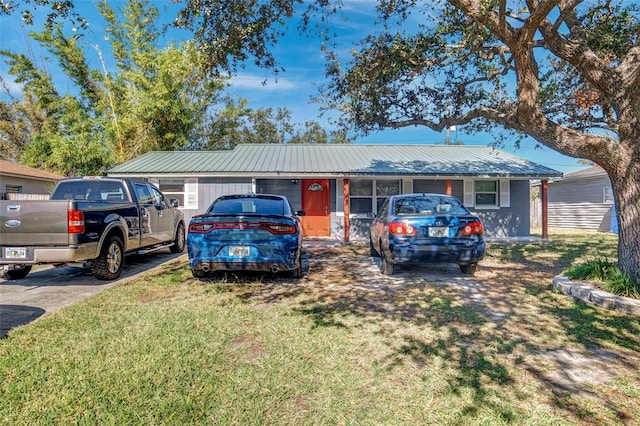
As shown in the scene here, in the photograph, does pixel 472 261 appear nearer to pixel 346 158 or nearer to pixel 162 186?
pixel 346 158

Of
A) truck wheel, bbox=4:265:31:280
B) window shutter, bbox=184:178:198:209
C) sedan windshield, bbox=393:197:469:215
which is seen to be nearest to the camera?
truck wheel, bbox=4:265:31:280

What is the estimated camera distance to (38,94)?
72.6ft

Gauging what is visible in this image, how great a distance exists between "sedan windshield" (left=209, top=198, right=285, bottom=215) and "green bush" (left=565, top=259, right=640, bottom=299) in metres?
5.12

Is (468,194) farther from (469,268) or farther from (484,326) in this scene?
(484,326)

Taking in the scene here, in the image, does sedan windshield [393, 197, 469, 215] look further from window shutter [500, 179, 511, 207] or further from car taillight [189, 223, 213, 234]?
window shutter [500, 179, 511, 207]

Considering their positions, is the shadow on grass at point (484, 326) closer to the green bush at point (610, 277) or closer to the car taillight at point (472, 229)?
the green bush at point (610, 277)

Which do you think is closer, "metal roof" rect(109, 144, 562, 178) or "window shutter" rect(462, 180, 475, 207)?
"metal roof" rect(109, 144, 562, 178)

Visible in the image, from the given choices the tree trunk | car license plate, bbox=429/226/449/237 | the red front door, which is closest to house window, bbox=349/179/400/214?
the red front door

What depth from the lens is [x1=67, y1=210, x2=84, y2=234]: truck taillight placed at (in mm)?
5621

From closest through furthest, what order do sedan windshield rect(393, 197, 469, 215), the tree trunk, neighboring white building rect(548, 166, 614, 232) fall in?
the tree trunk, sedan windshield rect(393, 197, 469, 215), neighboring white building rect(548, 166, 614, 232)

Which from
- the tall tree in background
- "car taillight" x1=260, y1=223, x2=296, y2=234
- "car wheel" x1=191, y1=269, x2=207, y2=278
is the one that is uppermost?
the tall tree in background

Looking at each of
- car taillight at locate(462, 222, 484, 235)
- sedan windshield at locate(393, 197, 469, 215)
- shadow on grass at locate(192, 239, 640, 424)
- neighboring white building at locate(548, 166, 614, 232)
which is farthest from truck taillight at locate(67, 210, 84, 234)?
neighboring white building at locate(548, 166, 614, 232)

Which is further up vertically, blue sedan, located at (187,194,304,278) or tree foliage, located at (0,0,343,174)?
tree foliage, located at (0,0,343,174)

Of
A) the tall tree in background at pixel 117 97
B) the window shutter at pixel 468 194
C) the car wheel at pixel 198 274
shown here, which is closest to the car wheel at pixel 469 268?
the car wheel at pixel 198 274
